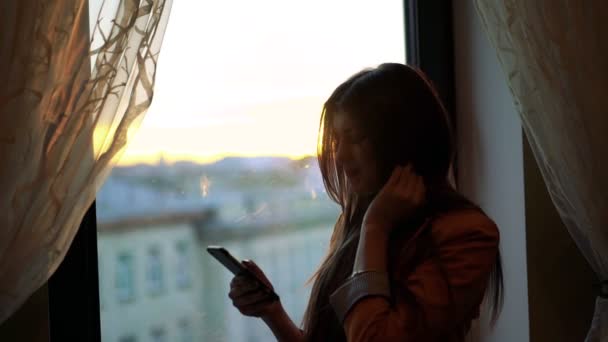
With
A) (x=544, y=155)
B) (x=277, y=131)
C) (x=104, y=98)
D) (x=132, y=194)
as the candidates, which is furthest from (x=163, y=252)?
(x=544, y=155)

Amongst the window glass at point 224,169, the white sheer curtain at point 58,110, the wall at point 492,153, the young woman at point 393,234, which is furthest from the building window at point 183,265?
the wall at point 492,153

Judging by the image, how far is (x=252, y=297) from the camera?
4.30ft

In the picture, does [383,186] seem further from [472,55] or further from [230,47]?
[472,55]

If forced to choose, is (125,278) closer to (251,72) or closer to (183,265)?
(183,265)

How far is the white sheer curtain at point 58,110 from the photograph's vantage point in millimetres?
1087

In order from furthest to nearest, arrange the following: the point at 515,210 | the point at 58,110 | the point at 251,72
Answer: the point at 515,210
the point at 251,72
the point at 58,110

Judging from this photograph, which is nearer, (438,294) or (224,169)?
(438,294)

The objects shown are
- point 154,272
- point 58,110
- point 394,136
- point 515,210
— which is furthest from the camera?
point 515,210

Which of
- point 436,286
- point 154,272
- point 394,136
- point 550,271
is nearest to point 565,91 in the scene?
point 550,271

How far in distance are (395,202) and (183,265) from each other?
22.7 inches

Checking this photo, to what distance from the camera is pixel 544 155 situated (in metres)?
1.66

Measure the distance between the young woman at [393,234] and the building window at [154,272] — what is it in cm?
29

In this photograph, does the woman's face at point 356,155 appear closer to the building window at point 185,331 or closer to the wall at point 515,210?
the building window at point 185,331

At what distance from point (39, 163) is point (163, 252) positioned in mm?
511
